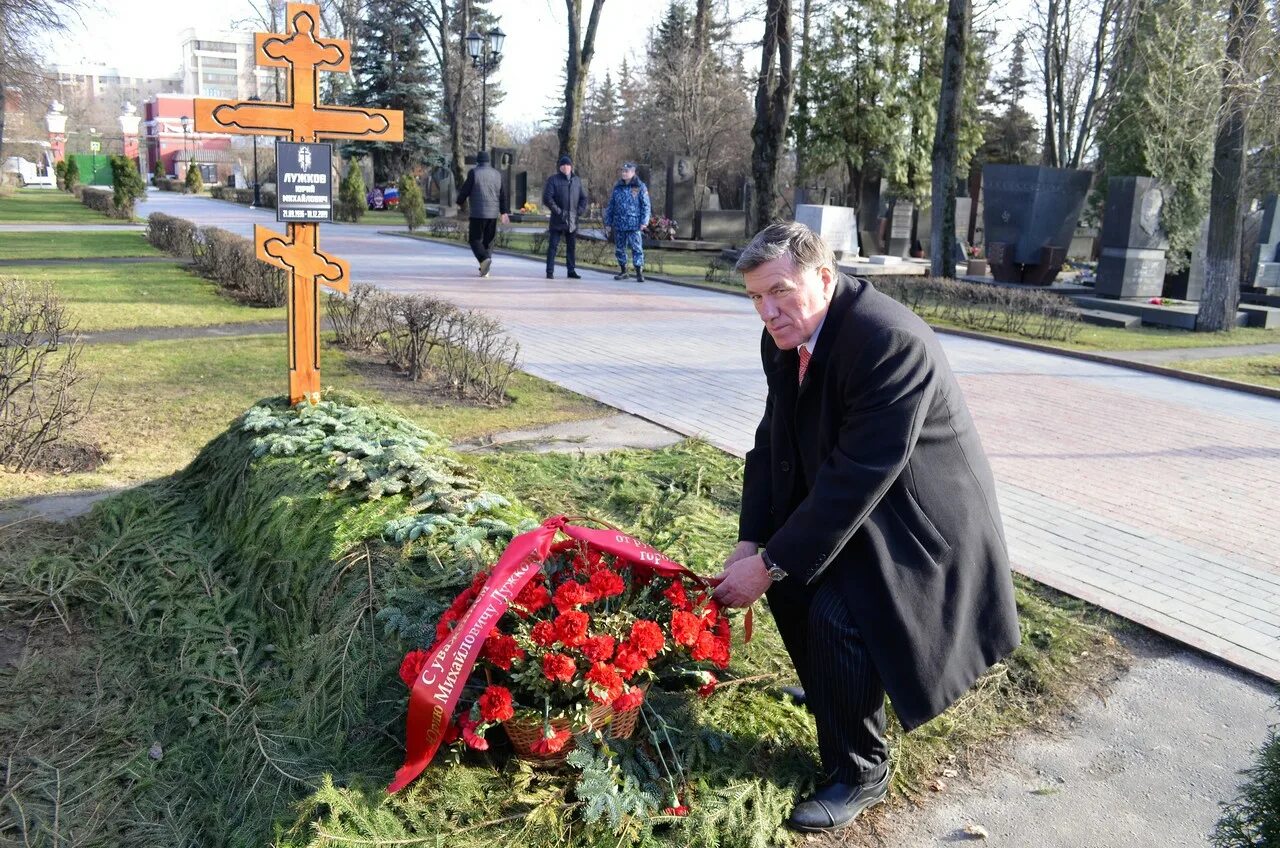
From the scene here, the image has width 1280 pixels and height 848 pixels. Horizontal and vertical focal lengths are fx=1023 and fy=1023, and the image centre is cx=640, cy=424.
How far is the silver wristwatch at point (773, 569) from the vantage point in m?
2.58

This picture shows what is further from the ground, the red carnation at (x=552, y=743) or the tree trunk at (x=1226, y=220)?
the tree trunk at (x=1226, y=220)

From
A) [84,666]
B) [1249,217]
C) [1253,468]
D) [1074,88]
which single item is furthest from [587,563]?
[1074,88]

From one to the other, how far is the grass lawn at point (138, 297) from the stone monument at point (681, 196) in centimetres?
1475

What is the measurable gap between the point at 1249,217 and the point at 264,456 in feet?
89.9

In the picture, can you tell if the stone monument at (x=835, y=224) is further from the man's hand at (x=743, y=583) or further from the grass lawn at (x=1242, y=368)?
the man's hand at (x=743, y=583)

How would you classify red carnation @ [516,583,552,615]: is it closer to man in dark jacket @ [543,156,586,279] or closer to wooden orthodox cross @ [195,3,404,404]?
wooden orthodox cross @ [195,3,404,404]

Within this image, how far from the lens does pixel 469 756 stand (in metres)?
2.62

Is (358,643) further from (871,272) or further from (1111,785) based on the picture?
(871,272)

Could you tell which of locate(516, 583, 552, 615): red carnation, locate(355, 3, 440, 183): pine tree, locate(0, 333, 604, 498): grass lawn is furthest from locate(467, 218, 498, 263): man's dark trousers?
locate(355, 3, 440, 183): pine tree

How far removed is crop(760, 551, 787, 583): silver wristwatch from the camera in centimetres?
258

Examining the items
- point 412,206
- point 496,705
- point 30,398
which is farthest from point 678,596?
point 412,206

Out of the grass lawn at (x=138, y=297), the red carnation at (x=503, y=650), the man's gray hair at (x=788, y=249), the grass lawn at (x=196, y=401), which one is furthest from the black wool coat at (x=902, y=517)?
the grass lawn at (x=138, y=297)

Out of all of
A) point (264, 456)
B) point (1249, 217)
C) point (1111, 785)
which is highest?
point (1249, 217)

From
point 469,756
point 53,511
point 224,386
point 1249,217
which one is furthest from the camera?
point 1249,217
